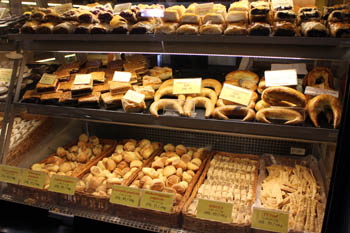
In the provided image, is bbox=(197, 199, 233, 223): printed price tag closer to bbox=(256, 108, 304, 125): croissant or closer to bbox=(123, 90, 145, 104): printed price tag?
bbox=(256, 108, 304, 125): croissant

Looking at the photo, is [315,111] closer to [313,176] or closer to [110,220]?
[313,176]

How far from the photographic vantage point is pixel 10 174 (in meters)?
2.04

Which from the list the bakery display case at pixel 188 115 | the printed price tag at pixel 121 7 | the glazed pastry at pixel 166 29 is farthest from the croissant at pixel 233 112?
the printed price tag at pixel 121 7

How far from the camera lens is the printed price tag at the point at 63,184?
190 centimetres

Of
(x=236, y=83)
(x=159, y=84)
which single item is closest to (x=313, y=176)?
(x=236, y=83)

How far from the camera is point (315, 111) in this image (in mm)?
1574

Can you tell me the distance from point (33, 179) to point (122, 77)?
88 cm

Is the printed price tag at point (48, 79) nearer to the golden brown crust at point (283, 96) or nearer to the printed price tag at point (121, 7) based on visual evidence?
the printed price tag at point (121, 7)

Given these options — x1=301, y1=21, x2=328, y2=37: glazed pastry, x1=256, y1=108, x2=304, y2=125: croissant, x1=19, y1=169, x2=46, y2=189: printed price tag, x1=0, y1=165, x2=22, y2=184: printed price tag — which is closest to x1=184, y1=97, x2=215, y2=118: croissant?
x1=256, y1=108, x2=304, y2=125: croissant

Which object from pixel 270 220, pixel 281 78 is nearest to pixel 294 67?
pixel 281 78

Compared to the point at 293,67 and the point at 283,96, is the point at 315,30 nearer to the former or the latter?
the point at 283,96

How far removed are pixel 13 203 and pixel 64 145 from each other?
1.89 feet

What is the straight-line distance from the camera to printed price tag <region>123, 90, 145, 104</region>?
1845 mm

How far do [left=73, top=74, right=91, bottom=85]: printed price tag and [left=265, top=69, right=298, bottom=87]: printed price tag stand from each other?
1.18 m
